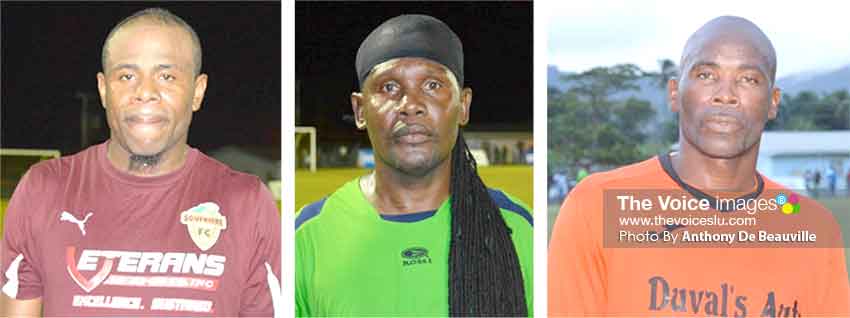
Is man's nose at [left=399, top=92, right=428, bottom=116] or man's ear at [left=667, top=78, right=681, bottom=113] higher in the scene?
man's ear at [left=667, top=78, right=681, bottom=113]

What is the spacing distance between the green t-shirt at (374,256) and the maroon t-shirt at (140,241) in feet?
0.40

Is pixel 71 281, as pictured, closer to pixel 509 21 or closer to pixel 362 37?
pixel 362 37

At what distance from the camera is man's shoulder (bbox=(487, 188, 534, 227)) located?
11.3ft

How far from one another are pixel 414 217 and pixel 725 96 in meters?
1.05

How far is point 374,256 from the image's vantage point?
340cm

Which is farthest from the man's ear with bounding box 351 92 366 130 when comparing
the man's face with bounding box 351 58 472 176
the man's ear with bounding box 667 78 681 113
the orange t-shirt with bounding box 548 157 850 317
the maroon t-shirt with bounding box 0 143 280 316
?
the man's ear with bounding box 667 78 681 113

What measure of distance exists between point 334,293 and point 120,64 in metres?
0.99

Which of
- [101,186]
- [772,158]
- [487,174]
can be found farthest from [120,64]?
[772,158]

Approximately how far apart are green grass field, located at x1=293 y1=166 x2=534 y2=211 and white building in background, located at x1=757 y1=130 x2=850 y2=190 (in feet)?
2.45

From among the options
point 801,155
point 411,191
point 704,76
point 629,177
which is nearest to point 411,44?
point 411,191

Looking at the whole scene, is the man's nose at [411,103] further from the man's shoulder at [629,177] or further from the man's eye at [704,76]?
the man's eye at [704,76]

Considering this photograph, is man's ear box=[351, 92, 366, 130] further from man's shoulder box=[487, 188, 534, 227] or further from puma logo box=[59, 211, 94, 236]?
puma logo box=[59, 211, 94, 236]

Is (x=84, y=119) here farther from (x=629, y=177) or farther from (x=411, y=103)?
(x=629, y=177)


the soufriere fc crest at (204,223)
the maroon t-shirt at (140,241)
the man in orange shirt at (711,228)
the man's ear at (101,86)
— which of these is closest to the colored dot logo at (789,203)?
the man in orange shirt at (711,228)
